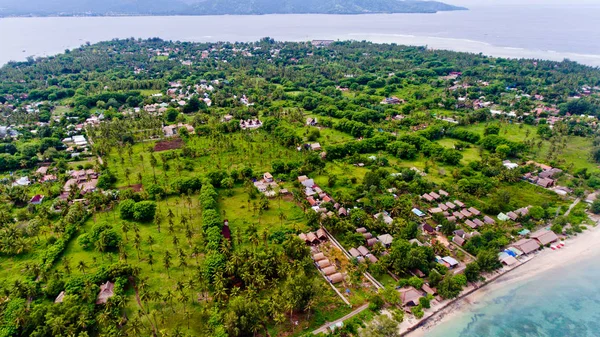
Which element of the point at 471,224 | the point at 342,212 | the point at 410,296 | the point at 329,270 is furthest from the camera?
the point at 342,212

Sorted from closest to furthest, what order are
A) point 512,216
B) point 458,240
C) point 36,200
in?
point 458,240 < point 512,216 < point 36,200

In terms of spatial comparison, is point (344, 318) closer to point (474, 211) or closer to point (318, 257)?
point (318, 257)

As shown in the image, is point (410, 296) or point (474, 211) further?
point (474, 211)

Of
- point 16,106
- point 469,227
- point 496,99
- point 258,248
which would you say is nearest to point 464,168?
point 469,227

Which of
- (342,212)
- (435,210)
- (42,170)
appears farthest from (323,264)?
(42,170)

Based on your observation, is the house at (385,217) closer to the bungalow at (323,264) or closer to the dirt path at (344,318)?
the bungalow at (323,264)

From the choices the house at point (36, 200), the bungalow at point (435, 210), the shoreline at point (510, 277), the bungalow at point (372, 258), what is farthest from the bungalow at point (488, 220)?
the house at point (36, 200)
